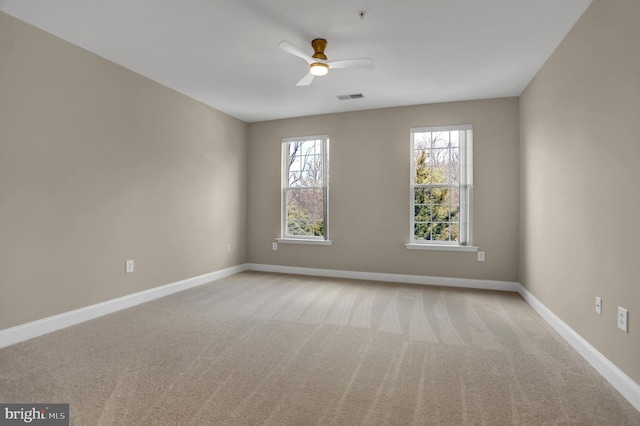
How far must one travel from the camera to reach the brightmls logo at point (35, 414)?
5.64ft

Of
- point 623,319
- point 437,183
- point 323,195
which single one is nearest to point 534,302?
point 623,319

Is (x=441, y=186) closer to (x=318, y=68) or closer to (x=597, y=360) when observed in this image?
(x=318, y=68)

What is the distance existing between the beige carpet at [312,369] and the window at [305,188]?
2057 millimetres

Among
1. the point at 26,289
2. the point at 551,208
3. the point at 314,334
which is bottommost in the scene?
the point at 314,334

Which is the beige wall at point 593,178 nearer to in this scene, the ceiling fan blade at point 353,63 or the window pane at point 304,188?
the ceiling fan blade at point 353,63

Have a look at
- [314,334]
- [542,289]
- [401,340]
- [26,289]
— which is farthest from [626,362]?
[26,289]

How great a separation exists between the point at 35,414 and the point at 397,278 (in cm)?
419

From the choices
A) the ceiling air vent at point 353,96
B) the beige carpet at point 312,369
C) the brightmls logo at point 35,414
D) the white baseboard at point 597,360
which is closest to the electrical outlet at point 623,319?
the white baseboard at point 597,360

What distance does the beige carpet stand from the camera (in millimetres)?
1778

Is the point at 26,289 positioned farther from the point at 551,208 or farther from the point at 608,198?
the point at 551,208

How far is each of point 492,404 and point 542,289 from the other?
7.18ft

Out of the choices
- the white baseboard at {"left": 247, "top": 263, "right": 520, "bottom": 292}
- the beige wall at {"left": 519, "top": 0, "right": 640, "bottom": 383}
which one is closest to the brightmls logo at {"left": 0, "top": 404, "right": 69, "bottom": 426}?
the beige wall at {"left": 519, "top": 0, "right": 640, "bottom": 383}

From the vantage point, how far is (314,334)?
293 centimetres

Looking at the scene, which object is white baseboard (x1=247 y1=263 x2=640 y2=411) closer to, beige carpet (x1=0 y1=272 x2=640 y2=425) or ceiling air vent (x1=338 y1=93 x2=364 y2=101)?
beige carpet (x1=0 y1=272 x2=640 y2=425)
